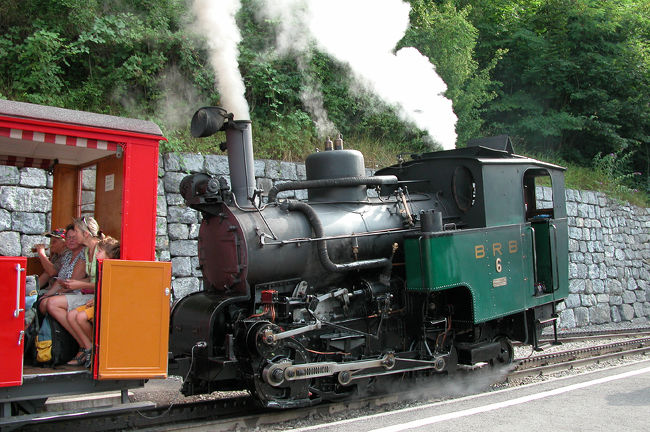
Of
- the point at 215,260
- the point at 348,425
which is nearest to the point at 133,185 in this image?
the point at 215,260

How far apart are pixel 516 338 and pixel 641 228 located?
1132 cm

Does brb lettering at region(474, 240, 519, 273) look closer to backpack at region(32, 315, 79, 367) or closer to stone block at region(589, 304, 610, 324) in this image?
backpack at region(32, 315, 79, 367)

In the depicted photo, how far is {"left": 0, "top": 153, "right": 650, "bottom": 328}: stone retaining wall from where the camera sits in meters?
6.79

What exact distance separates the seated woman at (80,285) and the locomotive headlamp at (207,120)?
1220 millimetres

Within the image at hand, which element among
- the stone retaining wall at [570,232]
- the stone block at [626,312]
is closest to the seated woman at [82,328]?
the stone retaining wall at [570,232]

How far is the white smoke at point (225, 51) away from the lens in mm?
5926

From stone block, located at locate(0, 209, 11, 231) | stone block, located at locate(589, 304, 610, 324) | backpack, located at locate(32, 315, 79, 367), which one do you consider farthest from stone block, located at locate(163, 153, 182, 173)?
stone block, located at locate(589, 304, 610, 324)

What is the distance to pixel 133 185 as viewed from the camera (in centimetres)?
407

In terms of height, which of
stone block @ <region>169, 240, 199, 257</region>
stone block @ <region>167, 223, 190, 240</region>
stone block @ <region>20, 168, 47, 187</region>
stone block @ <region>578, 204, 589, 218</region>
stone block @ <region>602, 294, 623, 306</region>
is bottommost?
stone block @ <region>602, 294, 623, 306</region>

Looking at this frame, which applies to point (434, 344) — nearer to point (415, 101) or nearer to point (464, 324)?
point (464, 324)

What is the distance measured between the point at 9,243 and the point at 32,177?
2.85 feet

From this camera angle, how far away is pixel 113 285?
3.81 metres

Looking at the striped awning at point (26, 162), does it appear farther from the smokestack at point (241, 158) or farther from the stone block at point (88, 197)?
the smokestack at point (241, 158)

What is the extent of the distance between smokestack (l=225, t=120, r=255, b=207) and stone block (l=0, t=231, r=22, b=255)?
340cm
